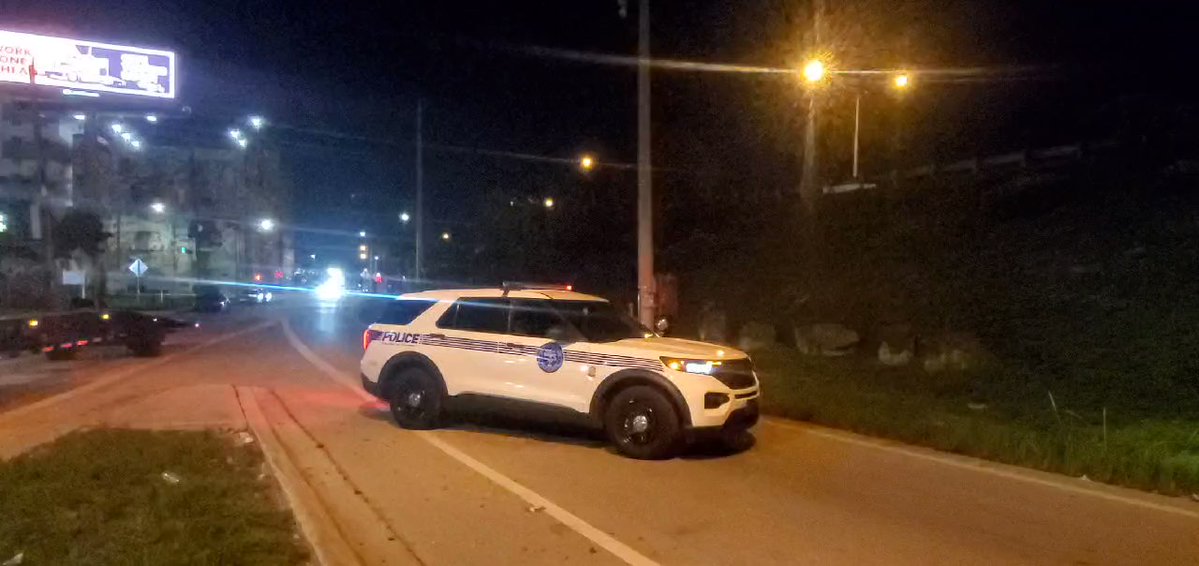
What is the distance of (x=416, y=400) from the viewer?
1099 centimetres

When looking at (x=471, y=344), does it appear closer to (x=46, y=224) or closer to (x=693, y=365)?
(x=693, y=365)

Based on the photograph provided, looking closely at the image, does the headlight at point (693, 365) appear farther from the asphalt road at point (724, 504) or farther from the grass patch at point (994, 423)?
the grass patch at point (994, 423)

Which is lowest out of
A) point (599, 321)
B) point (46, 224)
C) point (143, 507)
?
point (143, 507)

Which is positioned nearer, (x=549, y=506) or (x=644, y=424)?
(x=549, y=506)

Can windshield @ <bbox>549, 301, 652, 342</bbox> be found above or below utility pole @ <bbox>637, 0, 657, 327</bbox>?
below

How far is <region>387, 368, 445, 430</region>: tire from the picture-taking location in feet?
35.8

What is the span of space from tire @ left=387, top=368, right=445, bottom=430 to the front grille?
3.44m

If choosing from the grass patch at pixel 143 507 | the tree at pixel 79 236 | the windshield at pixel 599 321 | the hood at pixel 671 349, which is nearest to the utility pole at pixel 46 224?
the tree at pixel 79 236

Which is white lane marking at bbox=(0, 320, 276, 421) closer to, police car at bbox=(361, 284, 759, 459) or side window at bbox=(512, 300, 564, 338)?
police car at bbox=(361, 284, 759, 459)

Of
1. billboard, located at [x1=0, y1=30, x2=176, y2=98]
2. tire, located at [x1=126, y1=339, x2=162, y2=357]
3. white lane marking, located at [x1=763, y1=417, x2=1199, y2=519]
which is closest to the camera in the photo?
white lane marking, located at [x1=763, y1=417, x2=1199, y2=519]

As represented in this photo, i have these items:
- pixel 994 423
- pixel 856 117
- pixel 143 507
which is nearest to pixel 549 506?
pixel 143 507

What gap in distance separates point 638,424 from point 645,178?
22.9 feet

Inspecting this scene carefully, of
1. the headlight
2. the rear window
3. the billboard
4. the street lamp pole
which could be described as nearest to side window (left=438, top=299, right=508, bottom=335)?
the rear window

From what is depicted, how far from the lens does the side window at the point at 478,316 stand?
10.7 meters
